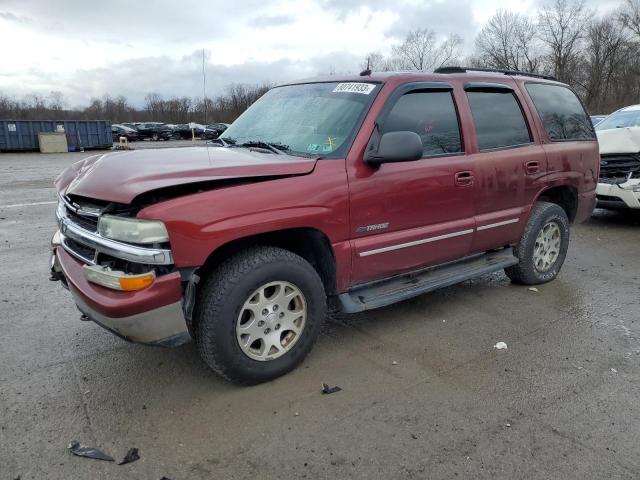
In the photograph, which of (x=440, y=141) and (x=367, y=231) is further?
(x=440, y=141)

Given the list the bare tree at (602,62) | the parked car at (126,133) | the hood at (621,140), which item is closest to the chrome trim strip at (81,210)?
the hood at (621,140)

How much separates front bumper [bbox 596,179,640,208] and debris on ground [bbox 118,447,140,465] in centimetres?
764

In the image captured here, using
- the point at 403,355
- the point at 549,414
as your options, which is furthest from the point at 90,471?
the point at 549,414

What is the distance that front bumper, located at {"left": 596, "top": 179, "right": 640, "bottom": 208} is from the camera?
295 inches

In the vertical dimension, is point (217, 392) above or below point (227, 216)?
below

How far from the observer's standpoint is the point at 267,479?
2396mm

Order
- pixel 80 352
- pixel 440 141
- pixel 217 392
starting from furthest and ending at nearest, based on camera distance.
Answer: pixel 440 141 < pixel 80 352 < pixel 217 392

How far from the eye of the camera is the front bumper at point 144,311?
8.82 feet

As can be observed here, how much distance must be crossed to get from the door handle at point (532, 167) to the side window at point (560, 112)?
46 cm

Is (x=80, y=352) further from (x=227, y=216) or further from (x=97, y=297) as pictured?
(x=227, y=216)

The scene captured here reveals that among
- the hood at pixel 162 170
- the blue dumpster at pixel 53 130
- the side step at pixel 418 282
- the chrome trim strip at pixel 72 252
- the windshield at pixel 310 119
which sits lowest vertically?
the blue dumpster at pixel 53 130

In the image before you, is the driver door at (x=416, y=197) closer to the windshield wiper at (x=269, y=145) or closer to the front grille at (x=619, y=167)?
the windshield wiper at (x=269, y=145)

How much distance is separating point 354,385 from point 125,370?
1.54 m

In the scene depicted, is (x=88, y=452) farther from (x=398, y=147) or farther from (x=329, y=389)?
(x=398, y=147)
